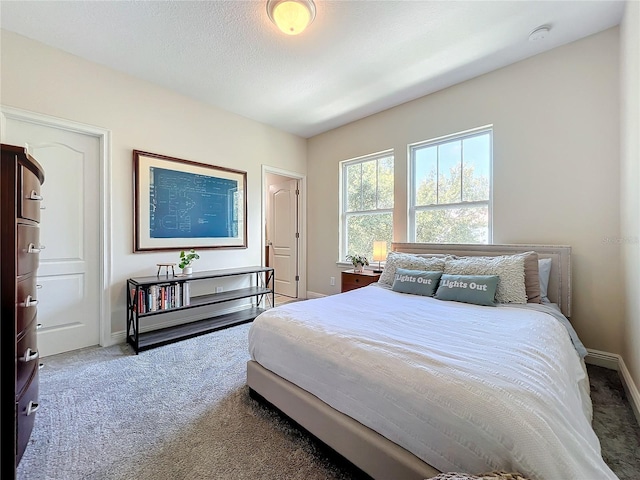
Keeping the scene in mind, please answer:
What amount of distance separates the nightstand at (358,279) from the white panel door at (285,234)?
147 centimetres

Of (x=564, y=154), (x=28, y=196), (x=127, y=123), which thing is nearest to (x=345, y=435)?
(x=28, y=196)

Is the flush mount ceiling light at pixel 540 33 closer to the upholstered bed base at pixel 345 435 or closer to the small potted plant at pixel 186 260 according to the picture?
the upholstered bed base at pixel 345 435

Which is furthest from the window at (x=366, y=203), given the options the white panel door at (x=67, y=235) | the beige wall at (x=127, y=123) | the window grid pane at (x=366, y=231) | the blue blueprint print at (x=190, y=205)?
the white panel door at (x=67, y=235)

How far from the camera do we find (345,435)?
4.06ft

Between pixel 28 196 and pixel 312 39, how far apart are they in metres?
2.27

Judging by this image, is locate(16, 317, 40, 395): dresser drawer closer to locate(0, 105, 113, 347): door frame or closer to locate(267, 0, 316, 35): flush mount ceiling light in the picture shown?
locate(0, 105, 113, 347): door frame

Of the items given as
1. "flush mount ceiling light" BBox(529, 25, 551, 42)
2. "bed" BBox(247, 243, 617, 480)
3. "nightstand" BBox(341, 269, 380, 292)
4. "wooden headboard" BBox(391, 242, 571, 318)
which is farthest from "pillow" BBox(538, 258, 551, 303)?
"flush mount ceiling light" BBox(529, 25, 551, 42)

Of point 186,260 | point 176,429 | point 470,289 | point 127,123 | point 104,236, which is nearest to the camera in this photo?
point 176,429

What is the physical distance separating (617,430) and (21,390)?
3.09m

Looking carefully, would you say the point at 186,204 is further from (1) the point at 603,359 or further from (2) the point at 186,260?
(1) the point at 603,359

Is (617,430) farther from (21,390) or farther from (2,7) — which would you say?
(2,7)

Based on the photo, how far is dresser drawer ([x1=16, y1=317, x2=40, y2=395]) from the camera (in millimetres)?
1185

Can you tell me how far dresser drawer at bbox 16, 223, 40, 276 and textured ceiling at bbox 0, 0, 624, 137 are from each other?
185 cm

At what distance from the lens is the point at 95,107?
273 cm
